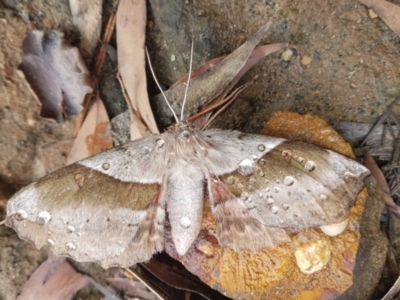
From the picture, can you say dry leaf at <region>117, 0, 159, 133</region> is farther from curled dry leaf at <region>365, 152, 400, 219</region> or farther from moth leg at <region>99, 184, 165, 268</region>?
curled dry leaf at <region>365, 152, 400, 219</region>

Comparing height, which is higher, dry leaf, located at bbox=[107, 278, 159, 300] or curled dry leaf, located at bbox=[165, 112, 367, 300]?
curled dry leaf, located at bbox=[165, 112, 367, 300]

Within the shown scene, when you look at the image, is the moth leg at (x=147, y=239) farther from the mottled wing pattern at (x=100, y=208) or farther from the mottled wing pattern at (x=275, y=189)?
the mottled wing pattern at (x=275, y=189)

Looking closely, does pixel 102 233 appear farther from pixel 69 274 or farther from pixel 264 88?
pixel 264 88

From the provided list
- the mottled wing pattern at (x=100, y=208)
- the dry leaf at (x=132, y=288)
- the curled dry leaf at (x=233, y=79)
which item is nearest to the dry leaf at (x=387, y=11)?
the curled dry leaf at (x=233, y=79)

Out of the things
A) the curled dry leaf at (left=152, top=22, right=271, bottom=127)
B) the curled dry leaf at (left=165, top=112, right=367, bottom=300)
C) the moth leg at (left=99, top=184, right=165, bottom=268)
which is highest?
the curled dry leaf at (left=152, top=22, right=271, bottom=127)

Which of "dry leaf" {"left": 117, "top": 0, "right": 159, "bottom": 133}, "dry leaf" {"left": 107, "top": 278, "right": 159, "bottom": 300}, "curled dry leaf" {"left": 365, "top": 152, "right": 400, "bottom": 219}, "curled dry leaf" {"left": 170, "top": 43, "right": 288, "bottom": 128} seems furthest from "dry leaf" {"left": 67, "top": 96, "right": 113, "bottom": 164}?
"curled dry leaf" {"left": 365, "top": 152, "right": 400, "bottom": 219}

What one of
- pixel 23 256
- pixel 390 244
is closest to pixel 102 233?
pixel 23 256

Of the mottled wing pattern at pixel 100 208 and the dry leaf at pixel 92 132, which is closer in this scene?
the mottled wing pattern at pixel 100 208
